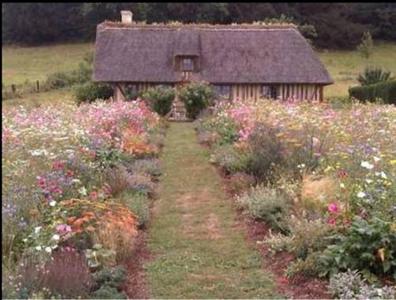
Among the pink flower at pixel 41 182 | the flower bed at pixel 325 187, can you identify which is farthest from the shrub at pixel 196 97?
the pink flower at pixel 41 182

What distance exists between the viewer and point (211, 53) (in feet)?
105

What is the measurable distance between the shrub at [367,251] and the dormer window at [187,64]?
84.3ft

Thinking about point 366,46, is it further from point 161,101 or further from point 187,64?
point 161,101

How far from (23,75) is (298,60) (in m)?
20.2

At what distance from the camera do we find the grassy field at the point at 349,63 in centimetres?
3838

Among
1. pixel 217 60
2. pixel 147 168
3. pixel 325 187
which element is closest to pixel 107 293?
pixel 325 187

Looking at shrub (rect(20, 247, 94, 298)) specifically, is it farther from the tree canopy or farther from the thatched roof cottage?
the tree canopy

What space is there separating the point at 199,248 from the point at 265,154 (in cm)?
328

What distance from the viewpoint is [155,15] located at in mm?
44062

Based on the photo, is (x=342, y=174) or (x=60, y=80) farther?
(x=60, y=80)

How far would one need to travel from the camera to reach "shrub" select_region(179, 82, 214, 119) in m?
25.8

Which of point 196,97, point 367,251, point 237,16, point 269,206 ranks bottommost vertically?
point 196,97

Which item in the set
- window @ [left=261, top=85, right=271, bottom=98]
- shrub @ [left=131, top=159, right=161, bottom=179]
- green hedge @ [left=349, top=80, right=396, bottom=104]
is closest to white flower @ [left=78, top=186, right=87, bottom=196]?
shrub @ [left=131, top=159, right=161, bottom=179]

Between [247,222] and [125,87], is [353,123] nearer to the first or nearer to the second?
[247,222]
